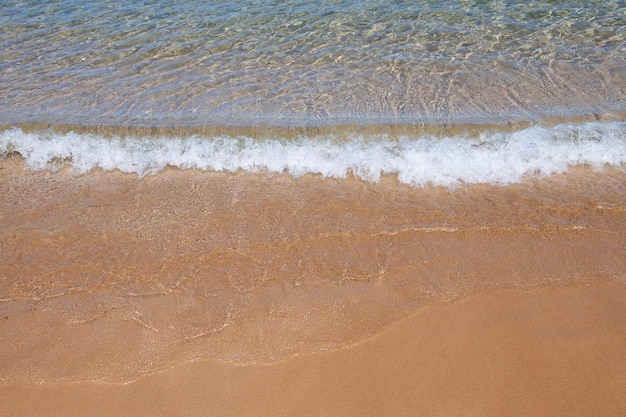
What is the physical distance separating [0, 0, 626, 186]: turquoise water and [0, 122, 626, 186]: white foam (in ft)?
0.06

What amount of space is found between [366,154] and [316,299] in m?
2.03

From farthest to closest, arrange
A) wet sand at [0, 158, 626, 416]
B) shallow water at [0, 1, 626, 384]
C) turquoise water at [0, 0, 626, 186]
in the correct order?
turquoise water at [0, 0, 626, 186] < shallow water at [0, 1, 626, 384] < wet sand at [0, 158, 626, 416]

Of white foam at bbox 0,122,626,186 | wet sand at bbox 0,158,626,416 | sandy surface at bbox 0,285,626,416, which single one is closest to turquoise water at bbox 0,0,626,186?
white foam at bbox 0,122,626,186

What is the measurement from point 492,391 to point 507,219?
168 cm

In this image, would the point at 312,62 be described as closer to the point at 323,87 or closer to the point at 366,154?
the point at 323,87

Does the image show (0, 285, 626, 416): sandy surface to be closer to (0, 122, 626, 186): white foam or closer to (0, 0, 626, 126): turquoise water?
(0, 122, 626, 186): white foam

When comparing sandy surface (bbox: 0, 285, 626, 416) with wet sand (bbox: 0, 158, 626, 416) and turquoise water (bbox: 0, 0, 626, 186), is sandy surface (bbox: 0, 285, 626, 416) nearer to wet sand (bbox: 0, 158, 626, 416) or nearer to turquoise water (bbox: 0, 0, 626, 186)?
wet sand (bbox: 0, 158, 626, 416)

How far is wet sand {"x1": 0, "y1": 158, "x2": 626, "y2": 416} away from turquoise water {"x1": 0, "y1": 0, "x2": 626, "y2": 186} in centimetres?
56

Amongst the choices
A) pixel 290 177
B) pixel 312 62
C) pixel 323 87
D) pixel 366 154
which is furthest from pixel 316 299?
pixel 312 62

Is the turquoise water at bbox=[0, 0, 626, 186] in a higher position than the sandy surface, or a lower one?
higher

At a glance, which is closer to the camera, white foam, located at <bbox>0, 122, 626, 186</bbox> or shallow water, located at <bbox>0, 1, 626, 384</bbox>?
shallow water, located at <bbox>0, 1, 626, 384</bbox>

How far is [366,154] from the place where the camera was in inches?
197

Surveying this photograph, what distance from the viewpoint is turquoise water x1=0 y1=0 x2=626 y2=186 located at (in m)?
5.02

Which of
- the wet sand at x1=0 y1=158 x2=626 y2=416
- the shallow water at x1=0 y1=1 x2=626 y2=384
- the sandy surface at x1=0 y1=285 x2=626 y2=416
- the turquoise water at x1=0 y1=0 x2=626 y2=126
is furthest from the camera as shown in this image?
the turquoise water at x1=0 y1=0 x2=626 y2=126
